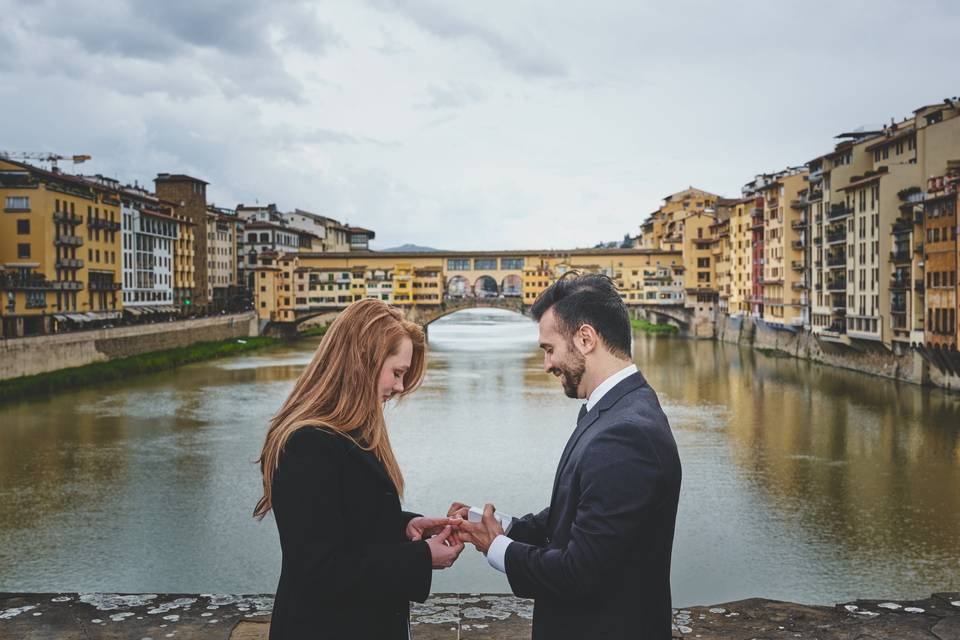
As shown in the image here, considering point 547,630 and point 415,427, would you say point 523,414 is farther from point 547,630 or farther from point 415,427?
point 547,630

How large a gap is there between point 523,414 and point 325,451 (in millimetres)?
19497

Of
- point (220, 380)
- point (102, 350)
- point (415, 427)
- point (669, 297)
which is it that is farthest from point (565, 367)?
point (669, 297)

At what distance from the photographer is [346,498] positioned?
203 cm

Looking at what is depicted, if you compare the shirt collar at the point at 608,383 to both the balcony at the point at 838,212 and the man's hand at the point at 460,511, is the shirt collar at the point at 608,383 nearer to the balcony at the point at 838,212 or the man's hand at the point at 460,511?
the man's hand at the point at 460,511

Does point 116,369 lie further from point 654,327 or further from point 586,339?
point 654,327

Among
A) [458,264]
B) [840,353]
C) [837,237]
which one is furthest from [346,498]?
[458,264]

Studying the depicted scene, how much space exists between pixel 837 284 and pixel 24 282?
26883 mm

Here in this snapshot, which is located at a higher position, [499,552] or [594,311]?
[594,311]

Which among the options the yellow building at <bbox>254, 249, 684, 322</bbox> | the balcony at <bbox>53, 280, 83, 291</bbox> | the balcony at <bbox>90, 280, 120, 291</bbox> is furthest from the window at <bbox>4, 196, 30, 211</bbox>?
the yellow building at <bbox>254, 249, 684, 322</bbox>

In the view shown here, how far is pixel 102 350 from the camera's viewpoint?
103 feet

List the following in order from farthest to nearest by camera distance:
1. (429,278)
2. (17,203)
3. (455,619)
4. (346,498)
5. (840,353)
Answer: (429,278) → (17,203) → (840,353) → (455,619) → (346,498)

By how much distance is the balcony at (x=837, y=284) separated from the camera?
30297mm

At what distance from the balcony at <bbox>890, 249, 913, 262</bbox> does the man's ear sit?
83.1ft

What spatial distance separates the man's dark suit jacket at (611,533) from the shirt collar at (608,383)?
1 cm
